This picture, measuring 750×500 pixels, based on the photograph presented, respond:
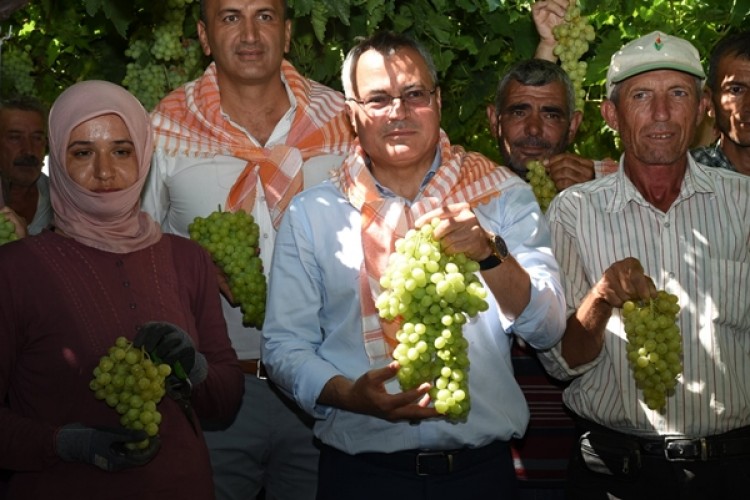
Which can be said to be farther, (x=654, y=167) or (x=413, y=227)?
(x=654, y=167)

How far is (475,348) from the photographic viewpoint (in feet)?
14.2

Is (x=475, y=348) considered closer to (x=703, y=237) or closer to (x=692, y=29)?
(x=703, y=237)

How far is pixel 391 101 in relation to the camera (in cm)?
439

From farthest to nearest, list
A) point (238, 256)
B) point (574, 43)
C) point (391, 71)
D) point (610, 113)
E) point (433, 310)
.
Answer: point (574, 43)
point (610, 113)
point (238, 256)
point (391, 71)
point (433, 310)

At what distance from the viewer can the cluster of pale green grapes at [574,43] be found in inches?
240

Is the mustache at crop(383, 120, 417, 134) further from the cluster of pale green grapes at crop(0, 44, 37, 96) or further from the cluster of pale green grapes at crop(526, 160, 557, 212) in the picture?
the cluster of pale green grapes at crop(0, 44, 37, 96)

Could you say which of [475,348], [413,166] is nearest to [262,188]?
[413,166]

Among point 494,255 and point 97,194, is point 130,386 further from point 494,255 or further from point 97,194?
point 494,255

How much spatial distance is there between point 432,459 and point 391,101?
1.24 meters

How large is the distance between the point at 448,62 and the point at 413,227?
7.73ft

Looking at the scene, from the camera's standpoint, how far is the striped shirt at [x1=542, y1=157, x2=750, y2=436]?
459 centimetres

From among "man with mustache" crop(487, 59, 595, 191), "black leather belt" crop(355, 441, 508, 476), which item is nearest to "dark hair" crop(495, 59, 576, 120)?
"man with mustache" crop(487, 59, 595, 191)

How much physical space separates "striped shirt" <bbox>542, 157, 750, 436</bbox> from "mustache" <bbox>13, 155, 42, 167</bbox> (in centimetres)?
339

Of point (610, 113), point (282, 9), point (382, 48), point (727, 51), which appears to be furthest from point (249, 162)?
point (727, 51)
